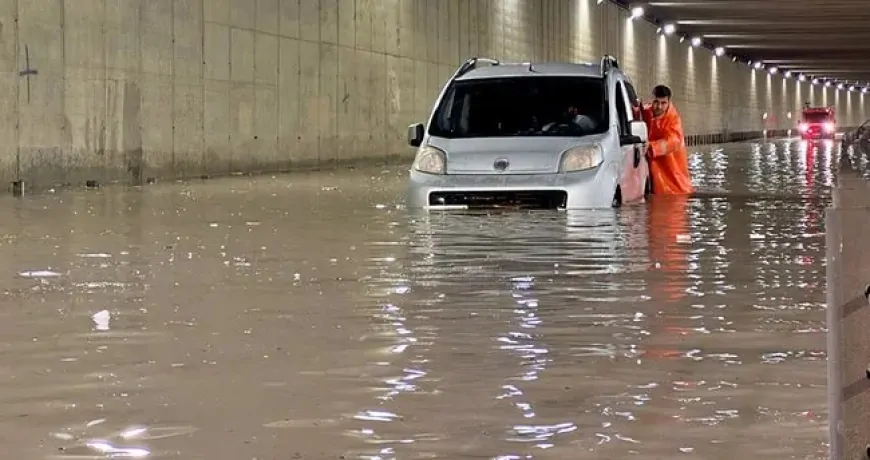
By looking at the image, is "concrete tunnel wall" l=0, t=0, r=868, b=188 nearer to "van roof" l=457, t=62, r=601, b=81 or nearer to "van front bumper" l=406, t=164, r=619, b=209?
"van roof" l=457, t=62, r=601, b=81

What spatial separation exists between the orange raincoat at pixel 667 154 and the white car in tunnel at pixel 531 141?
1419mm

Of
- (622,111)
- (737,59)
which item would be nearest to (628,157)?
(622,111)

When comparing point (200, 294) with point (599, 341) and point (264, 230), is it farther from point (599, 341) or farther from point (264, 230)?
point (264, 230)

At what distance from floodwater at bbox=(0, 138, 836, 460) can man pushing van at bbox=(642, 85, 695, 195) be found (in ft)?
15.3

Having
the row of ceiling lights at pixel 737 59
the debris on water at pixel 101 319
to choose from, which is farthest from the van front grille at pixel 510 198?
the row of ceiling lights at pixel 737 59

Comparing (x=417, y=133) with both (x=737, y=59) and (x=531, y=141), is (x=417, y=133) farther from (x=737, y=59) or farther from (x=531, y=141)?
(x=737, y=59)

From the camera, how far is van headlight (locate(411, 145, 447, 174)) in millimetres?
14914

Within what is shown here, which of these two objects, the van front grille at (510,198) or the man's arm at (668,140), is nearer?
the van front grille at (510,198)

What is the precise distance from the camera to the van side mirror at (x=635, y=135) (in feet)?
50.8

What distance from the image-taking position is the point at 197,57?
2511 centimetres

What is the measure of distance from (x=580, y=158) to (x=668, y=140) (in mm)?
3818

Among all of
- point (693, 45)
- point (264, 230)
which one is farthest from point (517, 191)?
point (693, 45)

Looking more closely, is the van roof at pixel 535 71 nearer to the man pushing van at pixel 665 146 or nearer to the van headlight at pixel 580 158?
the van headlight at pixel 580 158

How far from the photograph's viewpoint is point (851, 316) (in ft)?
11.0
